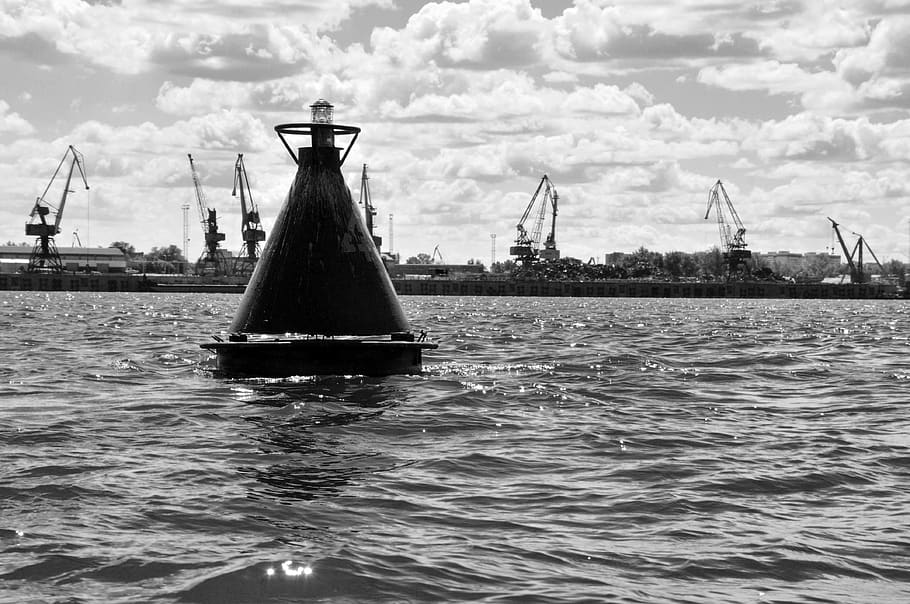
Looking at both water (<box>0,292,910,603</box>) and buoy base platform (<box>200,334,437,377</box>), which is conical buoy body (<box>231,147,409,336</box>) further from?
water (<box>0,292,910,603</box>)

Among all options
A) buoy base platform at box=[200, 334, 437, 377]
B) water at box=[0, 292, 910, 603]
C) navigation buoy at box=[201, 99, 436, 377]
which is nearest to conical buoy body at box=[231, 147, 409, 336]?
navigation buoy at box=[201, 99, 436, 377]

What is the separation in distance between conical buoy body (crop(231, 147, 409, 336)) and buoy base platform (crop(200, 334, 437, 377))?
1.20 m

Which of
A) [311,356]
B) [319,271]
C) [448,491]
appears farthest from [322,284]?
[448,491]

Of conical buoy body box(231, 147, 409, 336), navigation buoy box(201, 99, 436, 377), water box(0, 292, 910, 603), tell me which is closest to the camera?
water box(0, 292, 910, 603)

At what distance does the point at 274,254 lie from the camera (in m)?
28.8

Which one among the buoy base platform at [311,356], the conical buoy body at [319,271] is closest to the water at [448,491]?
the buoy base platform at [311,356]

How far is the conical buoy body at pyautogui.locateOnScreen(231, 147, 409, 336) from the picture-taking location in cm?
2803

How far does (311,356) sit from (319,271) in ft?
9.18

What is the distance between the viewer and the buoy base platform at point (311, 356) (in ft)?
85.4

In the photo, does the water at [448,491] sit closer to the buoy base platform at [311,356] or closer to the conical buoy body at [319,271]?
the buoy base platform at [311,356]

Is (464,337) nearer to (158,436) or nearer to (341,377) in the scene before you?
(341,377)

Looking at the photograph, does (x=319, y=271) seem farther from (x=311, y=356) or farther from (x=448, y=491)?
(x=448, y=491)

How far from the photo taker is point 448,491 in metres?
14.5

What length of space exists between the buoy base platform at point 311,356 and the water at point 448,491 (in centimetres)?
63
